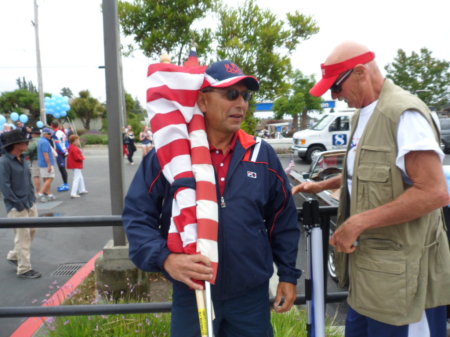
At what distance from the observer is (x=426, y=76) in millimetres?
34031

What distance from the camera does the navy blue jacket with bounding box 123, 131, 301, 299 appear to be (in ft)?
5.28

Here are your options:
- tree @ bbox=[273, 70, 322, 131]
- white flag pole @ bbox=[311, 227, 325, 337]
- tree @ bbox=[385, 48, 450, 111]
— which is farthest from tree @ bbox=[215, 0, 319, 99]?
tree @ bbox=[385, 48, 450, 111]

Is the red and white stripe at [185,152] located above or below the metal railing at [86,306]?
above

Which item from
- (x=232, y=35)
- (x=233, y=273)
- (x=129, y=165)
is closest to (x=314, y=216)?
(x=233, y=273)

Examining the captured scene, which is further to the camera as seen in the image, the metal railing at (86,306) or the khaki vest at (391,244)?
the metal railing at (86,306)

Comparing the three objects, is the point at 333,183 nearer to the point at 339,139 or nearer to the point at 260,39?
the point at 260,39

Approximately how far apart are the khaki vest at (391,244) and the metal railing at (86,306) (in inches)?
20.5

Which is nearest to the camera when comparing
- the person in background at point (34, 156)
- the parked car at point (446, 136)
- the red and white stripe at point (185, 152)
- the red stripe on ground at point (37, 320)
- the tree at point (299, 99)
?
the red and white stripe at point (185, 152)

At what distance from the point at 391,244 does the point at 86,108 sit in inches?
2047

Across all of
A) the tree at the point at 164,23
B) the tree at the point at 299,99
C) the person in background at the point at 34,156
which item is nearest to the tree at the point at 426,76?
the tree at the point at 299,99

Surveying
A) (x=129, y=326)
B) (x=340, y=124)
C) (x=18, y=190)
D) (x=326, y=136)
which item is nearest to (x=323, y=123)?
(x=326, y=136)

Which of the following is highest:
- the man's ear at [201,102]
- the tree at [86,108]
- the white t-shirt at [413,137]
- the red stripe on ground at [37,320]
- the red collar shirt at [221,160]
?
the tree at [86,108]

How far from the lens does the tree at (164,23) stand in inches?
441

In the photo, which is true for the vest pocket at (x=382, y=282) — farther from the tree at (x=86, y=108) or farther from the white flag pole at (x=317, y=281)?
the tree at (x=86, y=108)
